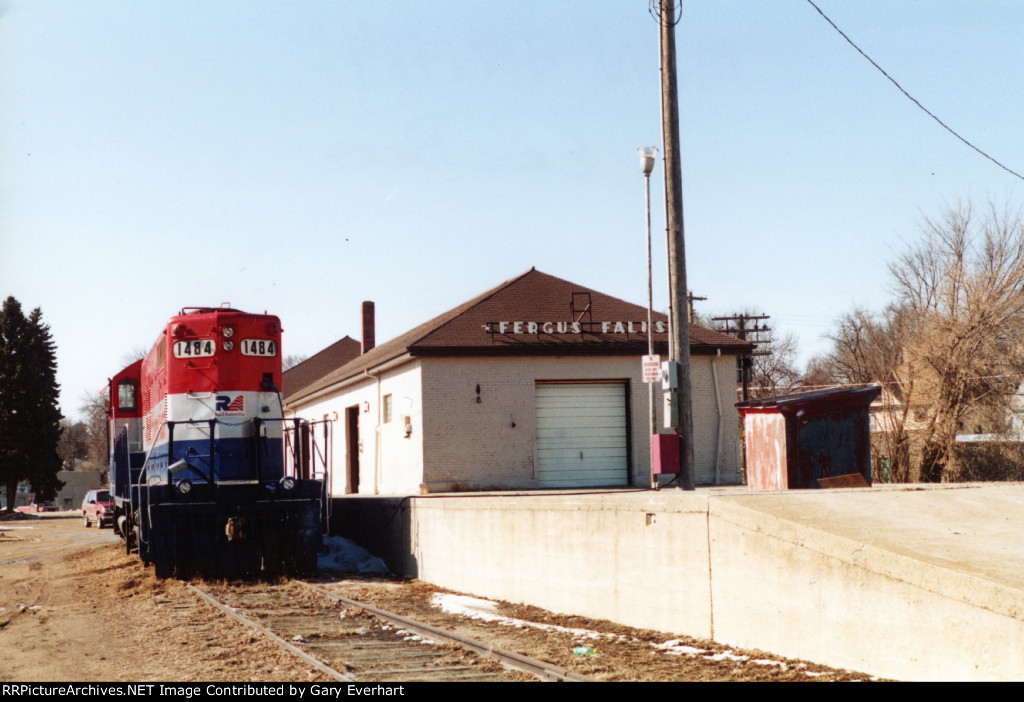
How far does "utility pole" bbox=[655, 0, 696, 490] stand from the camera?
13328 mm

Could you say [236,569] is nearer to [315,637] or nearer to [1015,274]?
[315,637]

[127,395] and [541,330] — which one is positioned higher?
[541,330]

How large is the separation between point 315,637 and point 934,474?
20933mm

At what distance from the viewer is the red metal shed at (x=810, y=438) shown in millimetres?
11961

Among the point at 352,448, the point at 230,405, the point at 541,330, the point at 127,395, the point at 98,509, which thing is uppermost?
the point at 541,330

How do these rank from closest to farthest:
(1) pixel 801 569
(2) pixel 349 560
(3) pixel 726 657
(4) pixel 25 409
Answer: (1) pixel 801 569, (3) pixel 726 657, (2) pixel 349 560, (4) pixel 25 409

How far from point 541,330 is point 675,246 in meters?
10.3

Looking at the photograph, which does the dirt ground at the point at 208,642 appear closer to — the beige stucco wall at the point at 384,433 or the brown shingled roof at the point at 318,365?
the beige stucco wall at the point at 384,433

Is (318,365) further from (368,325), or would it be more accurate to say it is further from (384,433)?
(384,433)

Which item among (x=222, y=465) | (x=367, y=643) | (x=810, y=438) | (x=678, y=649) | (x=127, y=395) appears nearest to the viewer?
(x=678, y=649)

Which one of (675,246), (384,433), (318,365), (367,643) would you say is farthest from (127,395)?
(318,365)

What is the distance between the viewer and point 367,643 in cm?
964

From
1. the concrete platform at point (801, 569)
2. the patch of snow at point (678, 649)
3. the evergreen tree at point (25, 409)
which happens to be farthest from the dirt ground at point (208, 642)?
the evergreen tree at point (25, 409)
